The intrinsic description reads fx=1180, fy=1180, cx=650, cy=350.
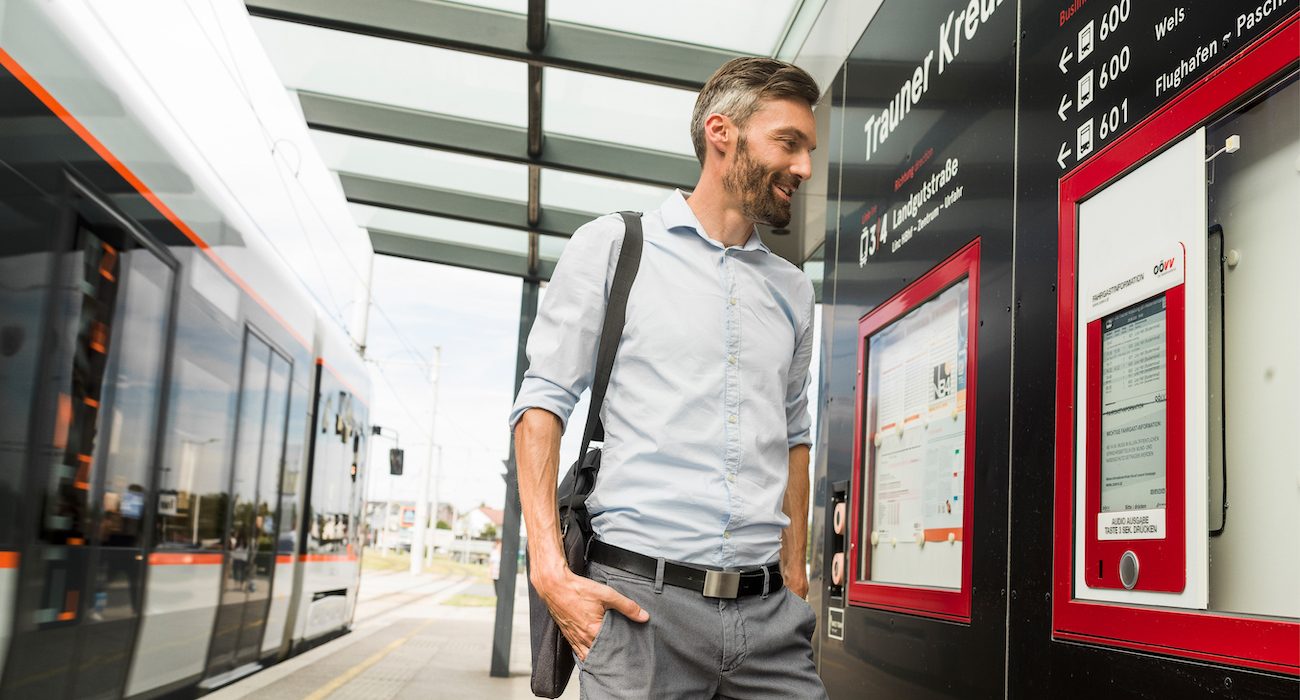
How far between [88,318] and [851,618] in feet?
10.6

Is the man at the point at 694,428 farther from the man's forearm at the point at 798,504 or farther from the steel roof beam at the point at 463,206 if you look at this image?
the steel roof beam at the point at 463,206

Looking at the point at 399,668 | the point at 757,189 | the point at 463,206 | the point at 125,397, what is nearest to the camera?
the point at 757,189

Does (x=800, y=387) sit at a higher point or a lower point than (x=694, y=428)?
higher

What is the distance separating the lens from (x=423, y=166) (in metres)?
8.73

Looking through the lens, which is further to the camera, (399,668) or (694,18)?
(399,668)

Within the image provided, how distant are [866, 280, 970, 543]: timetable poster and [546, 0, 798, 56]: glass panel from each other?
2576 mm

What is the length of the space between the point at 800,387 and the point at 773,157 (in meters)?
→ 0.50

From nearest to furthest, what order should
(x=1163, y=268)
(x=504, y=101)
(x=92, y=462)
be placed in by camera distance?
(x=1163, y=268) < (x=92, y=462) < (x=504, y=101)

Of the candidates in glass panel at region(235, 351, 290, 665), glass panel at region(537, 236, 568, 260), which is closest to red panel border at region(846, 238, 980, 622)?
glass panel at region(235, 351, 290, 665)

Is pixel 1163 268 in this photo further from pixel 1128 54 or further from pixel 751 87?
pixel 751 87

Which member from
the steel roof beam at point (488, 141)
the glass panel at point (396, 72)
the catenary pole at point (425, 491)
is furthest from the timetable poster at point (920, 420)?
the catenary pole at point (425, 491)

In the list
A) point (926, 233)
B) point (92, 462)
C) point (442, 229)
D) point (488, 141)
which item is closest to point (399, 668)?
point (442, 229)

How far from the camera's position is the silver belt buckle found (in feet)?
6.36

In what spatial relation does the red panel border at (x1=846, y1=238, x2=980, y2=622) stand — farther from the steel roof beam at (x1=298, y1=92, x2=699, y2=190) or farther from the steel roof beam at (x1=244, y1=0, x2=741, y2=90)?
the steel roof beam at (x1=298, y1=92, x2=699, y2=190)
